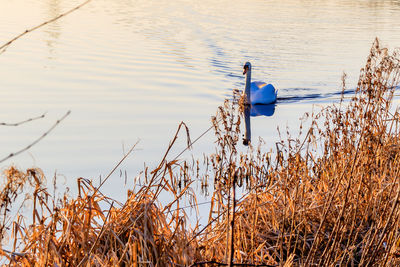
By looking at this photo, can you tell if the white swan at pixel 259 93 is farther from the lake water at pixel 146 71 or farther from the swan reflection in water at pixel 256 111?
the lake water at pixel 146 71

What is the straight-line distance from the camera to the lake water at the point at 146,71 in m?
10.3

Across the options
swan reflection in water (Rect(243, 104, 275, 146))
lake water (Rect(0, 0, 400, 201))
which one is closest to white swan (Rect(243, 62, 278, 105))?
swan reflection in water (Rect(243, 104, 275, 146))

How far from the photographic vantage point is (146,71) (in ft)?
53.5

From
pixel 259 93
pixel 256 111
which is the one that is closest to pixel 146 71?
pixel 259 93

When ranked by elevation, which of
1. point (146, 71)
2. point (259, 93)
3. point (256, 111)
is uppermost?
point (146, 71)

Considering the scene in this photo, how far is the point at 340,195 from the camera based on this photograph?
5.20 meters

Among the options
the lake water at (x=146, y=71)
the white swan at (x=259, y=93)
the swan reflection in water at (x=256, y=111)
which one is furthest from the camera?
the white swan at (x=259, y=93)

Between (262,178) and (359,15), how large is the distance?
1133 inches

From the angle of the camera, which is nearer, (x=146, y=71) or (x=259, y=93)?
(x=259, y=93)

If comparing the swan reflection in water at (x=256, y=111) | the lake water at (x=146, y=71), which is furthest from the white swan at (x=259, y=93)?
the lake water at (x=146, y=71)

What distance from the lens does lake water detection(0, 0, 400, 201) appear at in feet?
33.9

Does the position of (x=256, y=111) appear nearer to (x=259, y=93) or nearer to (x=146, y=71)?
(x=259, y=93)

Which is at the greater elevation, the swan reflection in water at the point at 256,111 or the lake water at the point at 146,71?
the lake water at the point at 146,71

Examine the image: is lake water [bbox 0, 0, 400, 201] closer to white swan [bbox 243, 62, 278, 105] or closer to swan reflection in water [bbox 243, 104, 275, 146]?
swan reflection in water [bbox 243, 104, 275, 146]
